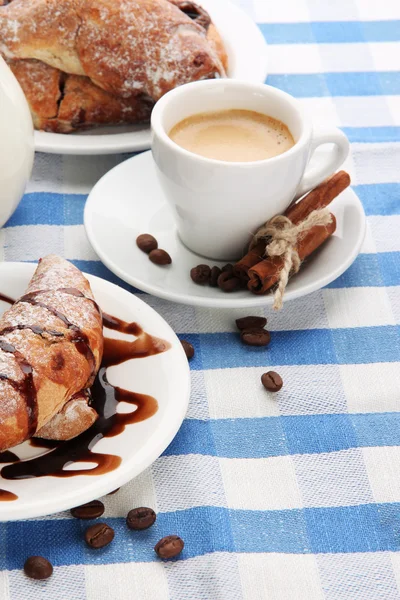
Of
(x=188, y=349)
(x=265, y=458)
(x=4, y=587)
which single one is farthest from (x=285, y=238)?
(x=4, y=587)

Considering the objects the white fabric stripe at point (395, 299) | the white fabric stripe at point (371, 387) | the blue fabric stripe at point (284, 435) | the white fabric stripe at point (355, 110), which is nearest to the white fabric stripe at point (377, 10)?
the white fabric stripe at point (355, 110)

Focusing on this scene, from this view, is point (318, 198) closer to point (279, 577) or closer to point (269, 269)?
point (269, 269)

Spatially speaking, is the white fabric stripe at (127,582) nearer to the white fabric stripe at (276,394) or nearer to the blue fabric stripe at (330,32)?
the white fabric stripe at (276,394)

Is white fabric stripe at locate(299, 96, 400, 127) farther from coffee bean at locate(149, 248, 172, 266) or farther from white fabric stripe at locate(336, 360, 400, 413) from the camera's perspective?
white fabric stripe at locate(336, 360, 400, 413)

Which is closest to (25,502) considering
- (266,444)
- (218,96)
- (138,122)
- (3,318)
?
(3,318)

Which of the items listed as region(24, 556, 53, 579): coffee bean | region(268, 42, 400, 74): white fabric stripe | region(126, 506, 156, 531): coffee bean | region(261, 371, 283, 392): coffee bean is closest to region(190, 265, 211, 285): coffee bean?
region(261, 371, 283, 392): coffee bean

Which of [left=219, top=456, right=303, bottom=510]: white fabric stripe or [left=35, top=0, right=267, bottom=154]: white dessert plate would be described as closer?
[left=219, top=456, right=303, bottom=510]: white fabric stripe

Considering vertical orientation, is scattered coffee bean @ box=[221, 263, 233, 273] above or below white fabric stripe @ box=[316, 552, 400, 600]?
above
